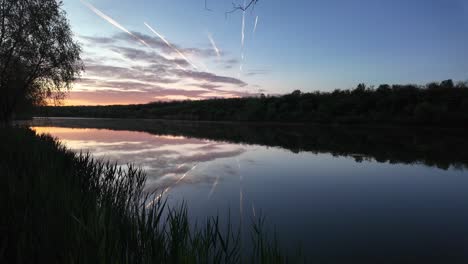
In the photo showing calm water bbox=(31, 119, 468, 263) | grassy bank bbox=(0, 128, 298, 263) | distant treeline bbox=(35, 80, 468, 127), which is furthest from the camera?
distant treeline bbox=(35, 80, 468, 127)

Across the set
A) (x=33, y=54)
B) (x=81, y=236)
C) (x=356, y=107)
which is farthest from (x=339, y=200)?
(x=356, y=107)

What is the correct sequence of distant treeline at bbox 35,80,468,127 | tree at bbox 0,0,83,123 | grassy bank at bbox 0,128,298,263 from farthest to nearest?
distant treeline at bbox 35,80,468,127
tree at bbox 0,0,83,123
grassy bank at bbox 0,128,298,263

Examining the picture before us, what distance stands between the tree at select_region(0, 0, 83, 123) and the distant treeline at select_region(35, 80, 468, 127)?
175 ft

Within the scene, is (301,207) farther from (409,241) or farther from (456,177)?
(456,177)

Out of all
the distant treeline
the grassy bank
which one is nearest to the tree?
the grassy bank

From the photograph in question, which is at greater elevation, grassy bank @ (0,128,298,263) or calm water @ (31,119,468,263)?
grassy bank @ (0,128,298,263)

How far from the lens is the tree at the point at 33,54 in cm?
1384

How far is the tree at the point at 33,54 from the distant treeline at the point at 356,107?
53.5 metres

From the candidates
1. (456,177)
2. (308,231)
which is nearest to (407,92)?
(456,177)

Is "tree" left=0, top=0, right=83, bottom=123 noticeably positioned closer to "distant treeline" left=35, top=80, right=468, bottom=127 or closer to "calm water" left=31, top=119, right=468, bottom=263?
"calm water" left=31, top=119, right=468, bottom=263

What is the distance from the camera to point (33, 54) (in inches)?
601

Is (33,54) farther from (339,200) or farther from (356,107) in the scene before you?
(356,107)

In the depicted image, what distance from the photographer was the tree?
13844 mm

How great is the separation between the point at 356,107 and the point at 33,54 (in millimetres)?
65854
